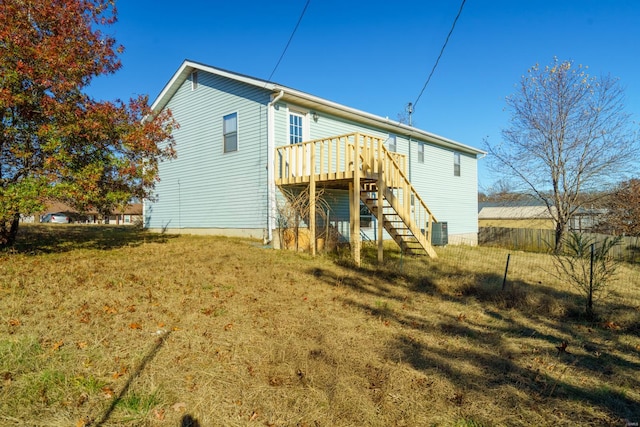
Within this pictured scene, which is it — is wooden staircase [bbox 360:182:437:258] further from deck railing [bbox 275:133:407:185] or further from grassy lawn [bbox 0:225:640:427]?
grassy lawn [bbox 0:225:640:427]

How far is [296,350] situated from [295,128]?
975cm

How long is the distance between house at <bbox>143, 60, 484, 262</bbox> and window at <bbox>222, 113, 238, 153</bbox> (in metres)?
0.03

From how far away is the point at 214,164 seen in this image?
45.7 feet

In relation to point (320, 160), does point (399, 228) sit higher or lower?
lower

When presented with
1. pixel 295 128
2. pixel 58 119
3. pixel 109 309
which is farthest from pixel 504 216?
pixel 109 309

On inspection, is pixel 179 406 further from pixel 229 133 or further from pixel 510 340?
pixel 229 133

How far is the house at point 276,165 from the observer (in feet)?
35.2

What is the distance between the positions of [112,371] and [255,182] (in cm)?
939

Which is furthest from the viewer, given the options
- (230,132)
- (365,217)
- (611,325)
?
(365,217)

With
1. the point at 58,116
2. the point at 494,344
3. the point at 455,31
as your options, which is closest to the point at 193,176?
the point at 58,116

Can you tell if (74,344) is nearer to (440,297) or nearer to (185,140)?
(440,297)

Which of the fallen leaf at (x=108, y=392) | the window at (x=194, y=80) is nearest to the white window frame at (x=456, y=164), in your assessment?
the window at (x=194, y=80)

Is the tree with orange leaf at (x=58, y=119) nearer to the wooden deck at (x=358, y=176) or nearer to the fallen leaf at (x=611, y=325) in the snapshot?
the wooden deck at (x=358, y=176)

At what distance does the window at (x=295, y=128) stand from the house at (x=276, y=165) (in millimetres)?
33
